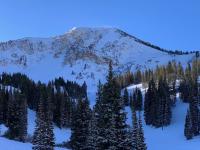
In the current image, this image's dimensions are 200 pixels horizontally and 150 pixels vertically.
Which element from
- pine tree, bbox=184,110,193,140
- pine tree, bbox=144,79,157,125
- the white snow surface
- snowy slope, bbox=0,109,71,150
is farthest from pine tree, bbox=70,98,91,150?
pine tree, bbox=144,79,157,125

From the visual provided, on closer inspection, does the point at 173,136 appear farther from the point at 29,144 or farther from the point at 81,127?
the point at 81,127

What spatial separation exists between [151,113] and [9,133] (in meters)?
59.0

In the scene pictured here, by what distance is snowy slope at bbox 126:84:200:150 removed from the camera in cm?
10920

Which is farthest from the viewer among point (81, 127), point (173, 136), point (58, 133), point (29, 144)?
A: point (173, 136)

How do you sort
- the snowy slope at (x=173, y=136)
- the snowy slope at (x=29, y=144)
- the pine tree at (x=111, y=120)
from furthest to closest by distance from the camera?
the snowy slope at (x=173, y=136), the snowy slope at (x=29, y=144), the pine tree at (x=111, y=120)

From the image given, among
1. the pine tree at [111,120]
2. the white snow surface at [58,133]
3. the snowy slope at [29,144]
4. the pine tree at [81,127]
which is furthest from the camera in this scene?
the white snow surface at [58,133]

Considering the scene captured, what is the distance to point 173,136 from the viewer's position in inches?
4899

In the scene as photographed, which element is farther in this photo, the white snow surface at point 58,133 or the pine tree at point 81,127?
the white snow surface at point 58,133

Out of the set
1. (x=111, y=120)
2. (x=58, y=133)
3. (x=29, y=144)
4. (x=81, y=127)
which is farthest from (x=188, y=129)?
(x=111, y=120)

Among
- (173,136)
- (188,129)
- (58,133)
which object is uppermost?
(188,129)

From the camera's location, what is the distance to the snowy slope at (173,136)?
358ft

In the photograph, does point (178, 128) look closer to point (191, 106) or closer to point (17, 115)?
point (191, 106)

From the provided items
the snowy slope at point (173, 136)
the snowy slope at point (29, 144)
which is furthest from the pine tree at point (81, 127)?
the snowy slope at point (173, 136)

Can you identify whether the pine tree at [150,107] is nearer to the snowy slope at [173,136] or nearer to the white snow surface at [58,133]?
the snowy slope at [173,136]
